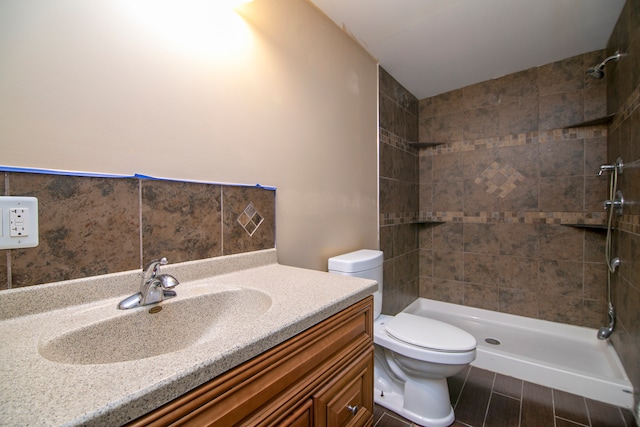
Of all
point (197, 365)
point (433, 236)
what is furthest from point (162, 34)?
point (433, 236)

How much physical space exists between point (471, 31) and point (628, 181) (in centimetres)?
134

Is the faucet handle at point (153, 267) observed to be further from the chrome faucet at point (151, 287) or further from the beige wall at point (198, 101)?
→ the beige wall at point (198, 101)

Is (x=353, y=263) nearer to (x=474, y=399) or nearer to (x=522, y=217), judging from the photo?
(x=474, y=399)

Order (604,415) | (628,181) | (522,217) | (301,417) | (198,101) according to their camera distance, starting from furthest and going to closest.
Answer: (522,217)
(628,181)
(604,415)
(198,101)
(301,417)

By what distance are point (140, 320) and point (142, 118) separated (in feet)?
2.05

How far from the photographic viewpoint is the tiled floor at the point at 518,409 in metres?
1.42

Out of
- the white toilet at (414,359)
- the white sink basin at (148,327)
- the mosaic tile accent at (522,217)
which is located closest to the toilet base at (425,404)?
the white toilet at (414,359)

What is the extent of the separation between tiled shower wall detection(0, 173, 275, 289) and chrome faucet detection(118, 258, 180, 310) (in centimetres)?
11

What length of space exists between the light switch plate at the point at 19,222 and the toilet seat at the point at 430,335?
1517mm

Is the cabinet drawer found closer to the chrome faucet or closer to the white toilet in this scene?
the chrome faucet

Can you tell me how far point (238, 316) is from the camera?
0.86m

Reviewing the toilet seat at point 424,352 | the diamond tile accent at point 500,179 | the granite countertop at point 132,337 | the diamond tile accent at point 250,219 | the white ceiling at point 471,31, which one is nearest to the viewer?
the granite countertop at point 132,337

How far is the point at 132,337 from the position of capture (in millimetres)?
697

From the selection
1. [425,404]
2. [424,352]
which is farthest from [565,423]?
[424,352]
